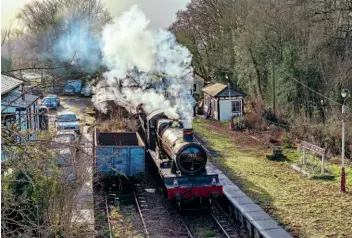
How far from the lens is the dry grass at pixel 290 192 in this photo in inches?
476

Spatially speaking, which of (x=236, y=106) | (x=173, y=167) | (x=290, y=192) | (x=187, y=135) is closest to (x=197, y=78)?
(x=236, y=106)

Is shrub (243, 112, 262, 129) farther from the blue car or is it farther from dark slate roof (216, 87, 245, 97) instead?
the blue car

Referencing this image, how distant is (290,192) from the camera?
14.8m

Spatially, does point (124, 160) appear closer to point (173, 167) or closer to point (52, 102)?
point (173, 167)

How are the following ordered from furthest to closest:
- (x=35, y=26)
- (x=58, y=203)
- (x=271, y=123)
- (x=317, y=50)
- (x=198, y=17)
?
(x=35, y=26)
(x=198, y=17)
(x=271, y=123)
(x=317, y=50)
(x=58, y=203)

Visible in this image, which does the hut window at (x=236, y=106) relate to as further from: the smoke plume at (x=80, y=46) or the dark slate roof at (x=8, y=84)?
the dark slate roof at (x=8, y=84)

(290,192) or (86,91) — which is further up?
(86,91)

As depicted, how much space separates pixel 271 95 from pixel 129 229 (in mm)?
19223

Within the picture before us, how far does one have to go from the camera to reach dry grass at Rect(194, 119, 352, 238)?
12.1 m

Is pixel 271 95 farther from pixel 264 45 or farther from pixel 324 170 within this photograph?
pixel 324 170

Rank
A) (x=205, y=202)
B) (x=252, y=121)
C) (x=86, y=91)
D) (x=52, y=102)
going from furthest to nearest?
1. (x=86, y=91)
2. (x=52, y=102)
3. (x=252, y=121)
4. (x=205, y=202)

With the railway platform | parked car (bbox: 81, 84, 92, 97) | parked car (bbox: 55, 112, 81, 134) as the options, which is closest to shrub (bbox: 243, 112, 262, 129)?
parked car (bbox: 55, 112, 81, 134)

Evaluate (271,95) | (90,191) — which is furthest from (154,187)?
(271,95)

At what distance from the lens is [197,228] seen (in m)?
12.3
